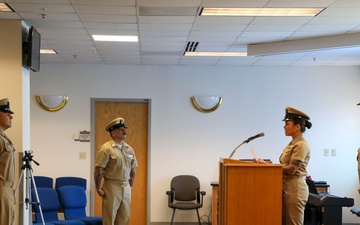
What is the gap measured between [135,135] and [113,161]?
116 inches

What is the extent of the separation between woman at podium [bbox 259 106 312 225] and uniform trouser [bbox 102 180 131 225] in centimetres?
193

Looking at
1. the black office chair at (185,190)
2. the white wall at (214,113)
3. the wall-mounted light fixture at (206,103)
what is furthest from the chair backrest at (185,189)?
the wall-mounted light fixture at (206,103)

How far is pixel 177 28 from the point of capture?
207 inches

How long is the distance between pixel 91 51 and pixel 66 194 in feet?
7.16

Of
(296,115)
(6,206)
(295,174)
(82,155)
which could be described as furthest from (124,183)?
(82,155)

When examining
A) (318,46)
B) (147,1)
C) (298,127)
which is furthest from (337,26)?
(147,1)

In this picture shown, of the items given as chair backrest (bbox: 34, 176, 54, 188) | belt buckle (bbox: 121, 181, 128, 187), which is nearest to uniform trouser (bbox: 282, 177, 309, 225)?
belt buckle (bbox: 121, 181, 128, 187)

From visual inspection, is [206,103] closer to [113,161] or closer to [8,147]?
[113,161]

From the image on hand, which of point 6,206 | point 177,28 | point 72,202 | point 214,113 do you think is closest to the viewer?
point 6,206

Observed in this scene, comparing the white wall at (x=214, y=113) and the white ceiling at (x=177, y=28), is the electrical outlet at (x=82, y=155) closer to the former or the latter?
the white wall at (x=214, y=113)

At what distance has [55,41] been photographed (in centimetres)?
600

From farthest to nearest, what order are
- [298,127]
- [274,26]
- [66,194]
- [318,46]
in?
[66,194], [318,46], [274,26], [298,127]

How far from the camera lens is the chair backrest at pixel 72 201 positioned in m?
6.16

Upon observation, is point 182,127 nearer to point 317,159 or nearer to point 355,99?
point 317,159
